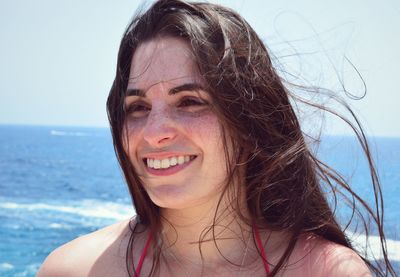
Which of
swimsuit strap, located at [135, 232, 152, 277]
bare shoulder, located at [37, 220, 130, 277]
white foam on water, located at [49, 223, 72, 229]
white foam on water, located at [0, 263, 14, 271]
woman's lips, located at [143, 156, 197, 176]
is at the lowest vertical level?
white foam on water, located at [49, 223, 72, 229]

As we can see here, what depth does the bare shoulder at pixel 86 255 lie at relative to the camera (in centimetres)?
255

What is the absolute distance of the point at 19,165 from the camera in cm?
5547

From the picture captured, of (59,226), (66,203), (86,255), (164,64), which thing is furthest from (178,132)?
(66,203)

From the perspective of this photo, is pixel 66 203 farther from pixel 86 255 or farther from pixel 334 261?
pixel 334 261

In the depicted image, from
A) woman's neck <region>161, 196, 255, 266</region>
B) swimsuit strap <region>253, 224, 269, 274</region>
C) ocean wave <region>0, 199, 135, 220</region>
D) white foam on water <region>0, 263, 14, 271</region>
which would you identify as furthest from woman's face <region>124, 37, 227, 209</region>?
ocean wave <region>0, 199, 135, 220</region>

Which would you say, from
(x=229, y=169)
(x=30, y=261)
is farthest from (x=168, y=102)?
(x=30, y=261)

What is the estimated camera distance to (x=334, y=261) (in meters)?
2.31

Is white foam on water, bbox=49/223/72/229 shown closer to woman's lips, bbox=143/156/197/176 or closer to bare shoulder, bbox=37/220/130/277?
bare shoulder, bbox=37/220/130/277

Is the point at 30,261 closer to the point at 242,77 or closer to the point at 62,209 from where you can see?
the point at 62,209

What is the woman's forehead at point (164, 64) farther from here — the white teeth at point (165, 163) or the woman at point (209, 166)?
the white teeth at point (165, 163)

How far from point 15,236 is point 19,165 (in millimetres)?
38322

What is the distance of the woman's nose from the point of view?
2.27m

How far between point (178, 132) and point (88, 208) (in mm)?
25819

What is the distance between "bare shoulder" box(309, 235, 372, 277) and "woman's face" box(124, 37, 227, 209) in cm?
56
